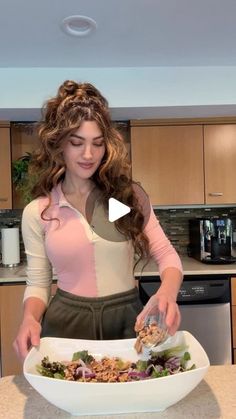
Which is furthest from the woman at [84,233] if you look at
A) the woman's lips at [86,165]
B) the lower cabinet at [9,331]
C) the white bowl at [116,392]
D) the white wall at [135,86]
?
the lower cabinet at [9,331]

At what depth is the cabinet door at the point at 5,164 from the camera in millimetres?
2494

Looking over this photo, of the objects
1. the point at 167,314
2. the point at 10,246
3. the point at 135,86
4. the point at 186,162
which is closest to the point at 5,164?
the point at 10,246

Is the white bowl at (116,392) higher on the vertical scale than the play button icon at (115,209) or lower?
lower

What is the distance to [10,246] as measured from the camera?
2.53 m

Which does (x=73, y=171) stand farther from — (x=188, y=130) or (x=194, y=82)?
(x=188, y=130)

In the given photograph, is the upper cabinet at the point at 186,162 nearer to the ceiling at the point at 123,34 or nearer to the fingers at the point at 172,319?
the ceiling at the point at 123,34

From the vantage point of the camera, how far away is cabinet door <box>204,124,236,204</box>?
255cm

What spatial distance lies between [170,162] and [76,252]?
1706 millimetres

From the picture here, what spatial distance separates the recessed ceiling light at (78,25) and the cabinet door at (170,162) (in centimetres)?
92

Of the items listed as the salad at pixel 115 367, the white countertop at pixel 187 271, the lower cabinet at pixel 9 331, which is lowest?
the lower cabinet at pixel 9 331

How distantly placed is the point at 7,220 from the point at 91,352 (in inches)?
84.4

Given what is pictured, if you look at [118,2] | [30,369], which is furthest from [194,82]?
[30,369]

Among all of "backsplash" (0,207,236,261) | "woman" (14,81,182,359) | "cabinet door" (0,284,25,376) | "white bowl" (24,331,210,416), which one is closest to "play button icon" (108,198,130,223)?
"woman" (14,81,182,359)

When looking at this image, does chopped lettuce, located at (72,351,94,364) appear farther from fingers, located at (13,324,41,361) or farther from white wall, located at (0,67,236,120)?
white wall, located at (0,67,236,120)
